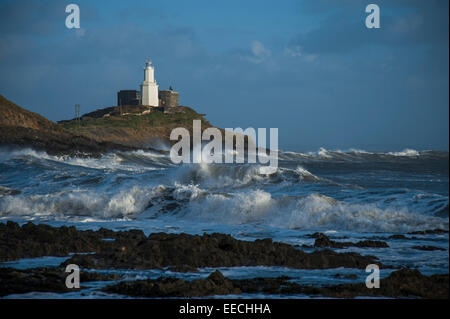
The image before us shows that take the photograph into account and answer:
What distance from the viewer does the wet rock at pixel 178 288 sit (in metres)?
6.59

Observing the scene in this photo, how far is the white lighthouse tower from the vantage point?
236ft

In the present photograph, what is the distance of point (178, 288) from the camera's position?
263 inches

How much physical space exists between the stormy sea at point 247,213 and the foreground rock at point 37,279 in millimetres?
157

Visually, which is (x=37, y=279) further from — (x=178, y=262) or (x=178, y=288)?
(x=178, y=262)

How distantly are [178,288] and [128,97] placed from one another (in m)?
71.3

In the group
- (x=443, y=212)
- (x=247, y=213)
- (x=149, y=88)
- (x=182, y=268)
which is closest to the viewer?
(x=182, y=268)

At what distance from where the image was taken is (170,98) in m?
75.8

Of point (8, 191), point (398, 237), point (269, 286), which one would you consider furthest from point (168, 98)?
point (269, 286)

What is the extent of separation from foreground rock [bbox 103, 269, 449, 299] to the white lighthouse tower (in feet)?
218

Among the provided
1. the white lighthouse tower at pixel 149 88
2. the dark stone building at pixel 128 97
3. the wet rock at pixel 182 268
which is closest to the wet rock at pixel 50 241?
the wet rock at pixel 182 268
